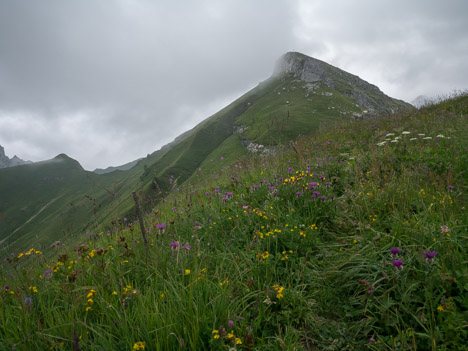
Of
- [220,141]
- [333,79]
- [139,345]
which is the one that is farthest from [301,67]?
[139,345]

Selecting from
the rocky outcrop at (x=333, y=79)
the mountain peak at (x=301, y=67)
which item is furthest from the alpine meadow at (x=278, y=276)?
the mountain peak at (x=301, y=67)

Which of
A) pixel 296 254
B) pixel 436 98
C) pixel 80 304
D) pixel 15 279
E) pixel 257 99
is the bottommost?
pixel 296 254

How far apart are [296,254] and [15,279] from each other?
3.90 m

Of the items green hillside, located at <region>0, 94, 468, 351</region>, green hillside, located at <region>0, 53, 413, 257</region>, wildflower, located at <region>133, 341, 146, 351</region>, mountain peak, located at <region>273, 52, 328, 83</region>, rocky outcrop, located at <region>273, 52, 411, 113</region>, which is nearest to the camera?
wildflower, located at <region>133, 341, 146, 351</region>

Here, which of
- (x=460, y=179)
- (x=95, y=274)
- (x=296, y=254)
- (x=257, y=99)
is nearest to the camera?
(x=95, y=274)

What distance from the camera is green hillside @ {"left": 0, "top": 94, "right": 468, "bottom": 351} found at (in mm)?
2002

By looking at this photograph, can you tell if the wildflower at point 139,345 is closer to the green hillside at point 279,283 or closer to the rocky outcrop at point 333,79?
the green hillside at point 279,283

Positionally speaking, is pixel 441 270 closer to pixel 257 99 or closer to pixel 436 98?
pixel 436 98

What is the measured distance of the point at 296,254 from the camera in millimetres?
3166

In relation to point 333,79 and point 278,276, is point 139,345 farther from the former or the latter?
point 333,79

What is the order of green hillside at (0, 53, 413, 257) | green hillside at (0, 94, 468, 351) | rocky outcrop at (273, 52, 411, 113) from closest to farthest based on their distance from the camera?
green hillside at (0, 94, 468, 351) < green hillside at (0, 53, 413, 257) < rocky outcrop at (273, 52, 411, 113)

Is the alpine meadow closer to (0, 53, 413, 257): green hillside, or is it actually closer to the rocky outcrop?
(0, 53, 413, 257): green hillside

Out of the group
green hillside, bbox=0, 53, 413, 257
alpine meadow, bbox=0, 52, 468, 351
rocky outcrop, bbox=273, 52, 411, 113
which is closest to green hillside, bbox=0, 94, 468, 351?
alpine meadow, bbox=0, 52, 468, 351

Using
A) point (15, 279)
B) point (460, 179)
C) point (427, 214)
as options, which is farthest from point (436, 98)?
point (15, 279)
